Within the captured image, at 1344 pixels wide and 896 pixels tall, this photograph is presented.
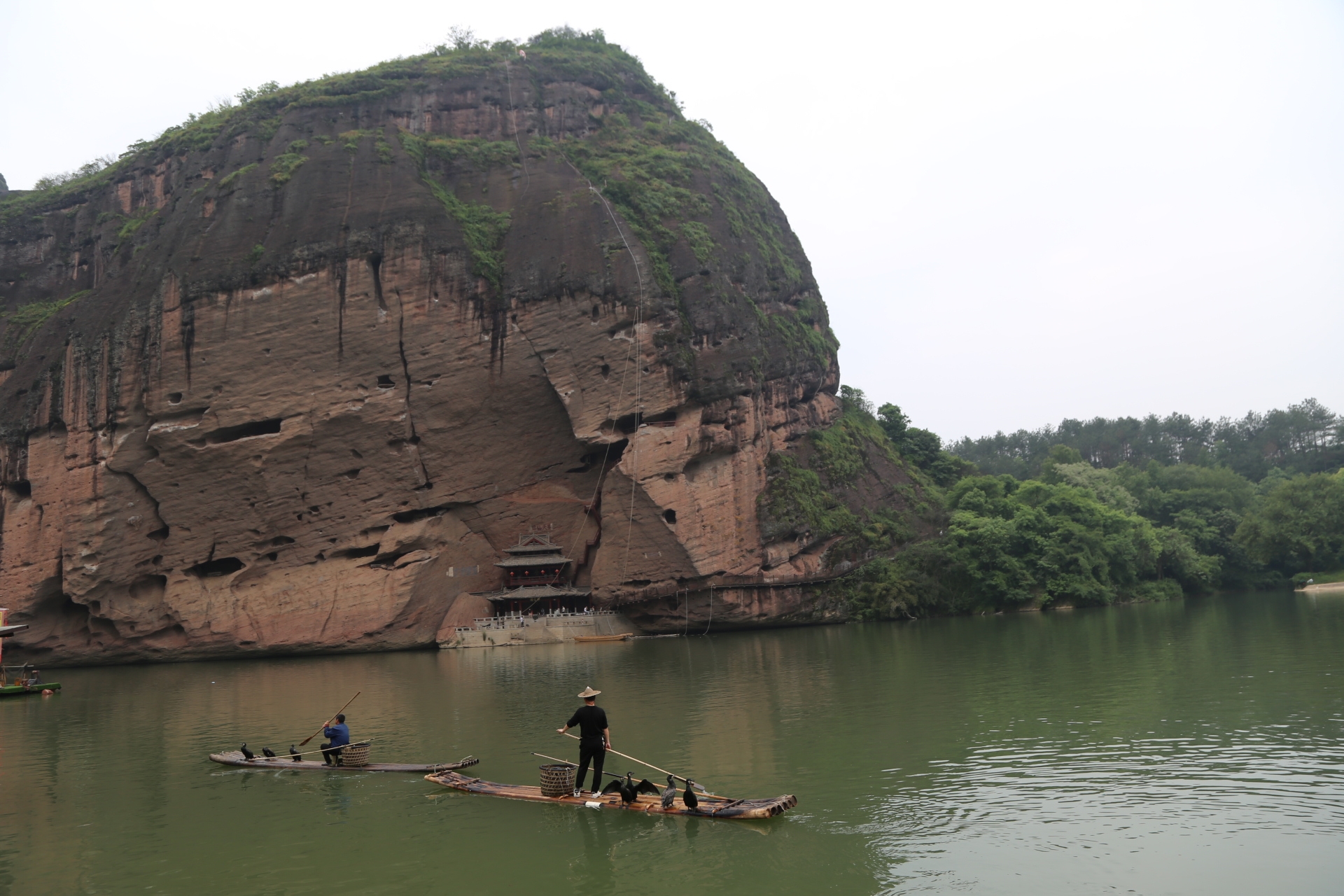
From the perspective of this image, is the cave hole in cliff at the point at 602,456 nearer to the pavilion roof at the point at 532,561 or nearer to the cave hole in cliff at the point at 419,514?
the pavilion roof at the point at 532,561

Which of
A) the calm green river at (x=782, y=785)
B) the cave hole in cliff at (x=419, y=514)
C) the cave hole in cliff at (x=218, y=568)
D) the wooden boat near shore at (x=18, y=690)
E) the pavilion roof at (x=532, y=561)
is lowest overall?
the wooden boat near shore at (x=18, y=690)

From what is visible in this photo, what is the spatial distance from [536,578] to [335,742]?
2656 centimetres

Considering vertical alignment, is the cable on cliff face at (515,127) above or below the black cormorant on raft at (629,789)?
above

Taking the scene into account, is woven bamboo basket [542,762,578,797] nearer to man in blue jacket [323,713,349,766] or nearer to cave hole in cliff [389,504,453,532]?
man in blue jacket [323,713,349,766]

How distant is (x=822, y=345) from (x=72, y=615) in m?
35.3

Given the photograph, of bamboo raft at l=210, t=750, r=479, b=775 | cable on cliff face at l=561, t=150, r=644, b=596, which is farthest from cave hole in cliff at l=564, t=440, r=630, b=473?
bamboo raft at l=210, t=750, r=479, b=775

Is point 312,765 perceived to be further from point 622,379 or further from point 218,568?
point 218,568

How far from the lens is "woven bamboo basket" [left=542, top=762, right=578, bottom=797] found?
10500mm

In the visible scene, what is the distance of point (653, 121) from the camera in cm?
4912

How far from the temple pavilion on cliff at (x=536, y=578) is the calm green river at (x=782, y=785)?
16.4 meters

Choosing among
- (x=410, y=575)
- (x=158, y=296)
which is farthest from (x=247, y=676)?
(x=158, y=296)

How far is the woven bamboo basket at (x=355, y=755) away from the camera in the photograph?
12.9m

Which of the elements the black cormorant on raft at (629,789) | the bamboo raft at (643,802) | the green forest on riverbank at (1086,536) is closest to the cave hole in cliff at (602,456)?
the green forest on riverbank at (1086,536)

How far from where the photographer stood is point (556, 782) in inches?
413
